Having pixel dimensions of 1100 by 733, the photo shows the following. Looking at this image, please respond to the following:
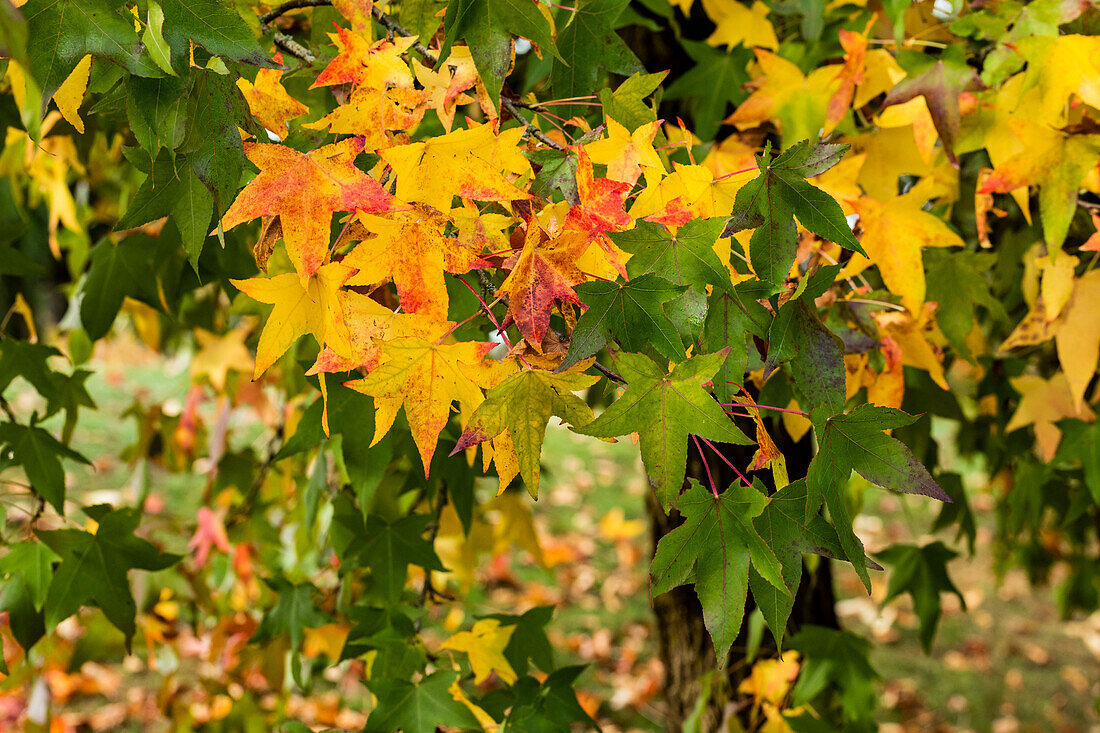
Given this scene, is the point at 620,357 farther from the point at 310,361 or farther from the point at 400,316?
the point at 310,361

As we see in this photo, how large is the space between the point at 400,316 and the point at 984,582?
4711 millimetres

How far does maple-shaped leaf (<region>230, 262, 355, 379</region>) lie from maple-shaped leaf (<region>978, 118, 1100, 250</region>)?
36.9 inches

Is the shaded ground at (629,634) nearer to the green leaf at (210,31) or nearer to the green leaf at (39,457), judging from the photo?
the green leaf at (39,457)

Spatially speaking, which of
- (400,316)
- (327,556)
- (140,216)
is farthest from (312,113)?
(327,556)

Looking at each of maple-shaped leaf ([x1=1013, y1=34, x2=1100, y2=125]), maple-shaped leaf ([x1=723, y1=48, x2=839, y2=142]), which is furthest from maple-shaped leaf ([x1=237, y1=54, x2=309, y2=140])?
maple-shaped leaf ([x1=1013, y1=34, x2=1100, y2=125])

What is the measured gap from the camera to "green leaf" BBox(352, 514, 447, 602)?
1.34 metres

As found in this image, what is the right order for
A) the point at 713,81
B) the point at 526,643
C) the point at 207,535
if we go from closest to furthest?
the point at 526,643 < the point at 713,81 < the point at 207,535

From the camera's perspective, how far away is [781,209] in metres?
0.74

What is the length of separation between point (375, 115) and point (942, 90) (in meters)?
0.77

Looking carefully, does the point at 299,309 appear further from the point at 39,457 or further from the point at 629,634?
the point at 629,634

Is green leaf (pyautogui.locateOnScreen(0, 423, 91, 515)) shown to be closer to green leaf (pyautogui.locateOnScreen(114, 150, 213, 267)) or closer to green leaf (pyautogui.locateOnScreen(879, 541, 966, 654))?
green leaf (pyautogui.locateOnScreen(114, 150, 213, 267))

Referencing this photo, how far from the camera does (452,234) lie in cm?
75

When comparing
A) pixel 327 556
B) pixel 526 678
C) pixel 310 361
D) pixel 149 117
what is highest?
pixel 149 117

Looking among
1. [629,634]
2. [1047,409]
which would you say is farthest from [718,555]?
[629,634]
